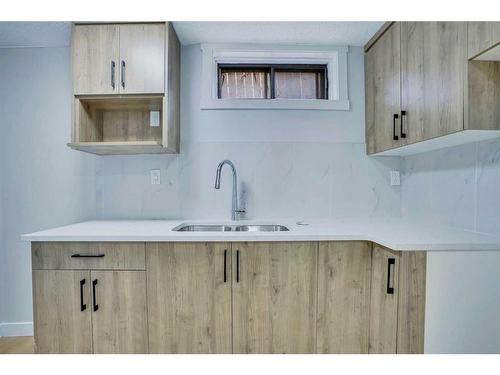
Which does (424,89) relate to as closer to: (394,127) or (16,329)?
(394,127)

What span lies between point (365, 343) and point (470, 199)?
3.23 ft

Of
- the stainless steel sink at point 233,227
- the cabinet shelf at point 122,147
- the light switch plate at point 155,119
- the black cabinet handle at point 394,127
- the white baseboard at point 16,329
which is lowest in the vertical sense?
the white baseboard at point 16,329

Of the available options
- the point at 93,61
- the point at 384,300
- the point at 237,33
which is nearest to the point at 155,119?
the point at 93,61

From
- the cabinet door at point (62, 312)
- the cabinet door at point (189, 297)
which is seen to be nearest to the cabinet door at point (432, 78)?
the cabinet door at point (189, 297)

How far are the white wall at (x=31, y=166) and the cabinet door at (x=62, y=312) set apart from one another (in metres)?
0.70

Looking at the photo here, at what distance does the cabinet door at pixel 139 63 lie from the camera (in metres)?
1.75

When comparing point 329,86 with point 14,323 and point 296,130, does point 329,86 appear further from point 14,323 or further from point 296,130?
point 14,323

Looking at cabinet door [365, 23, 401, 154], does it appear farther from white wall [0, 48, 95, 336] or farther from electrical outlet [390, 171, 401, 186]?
white wall [0, 48, 95, 336]

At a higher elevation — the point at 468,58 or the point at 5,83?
the point at 5,83

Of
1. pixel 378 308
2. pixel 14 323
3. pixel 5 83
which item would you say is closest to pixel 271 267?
pixel 378 308

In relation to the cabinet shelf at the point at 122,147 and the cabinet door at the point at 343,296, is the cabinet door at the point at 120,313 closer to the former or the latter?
the cabinet shelf at the point at 122,147

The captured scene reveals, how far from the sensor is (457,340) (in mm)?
1210

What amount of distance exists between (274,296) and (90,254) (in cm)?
102

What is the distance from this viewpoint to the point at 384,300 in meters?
1.40
